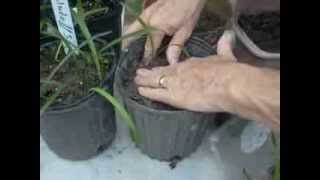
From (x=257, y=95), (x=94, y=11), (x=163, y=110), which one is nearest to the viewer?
(x=257, y=95)

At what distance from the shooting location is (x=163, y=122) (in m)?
0.73

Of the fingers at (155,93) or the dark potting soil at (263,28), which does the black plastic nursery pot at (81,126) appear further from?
the dark potting soil at (263,28)

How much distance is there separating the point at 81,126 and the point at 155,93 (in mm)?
136

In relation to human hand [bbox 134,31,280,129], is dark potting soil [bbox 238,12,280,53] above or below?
below

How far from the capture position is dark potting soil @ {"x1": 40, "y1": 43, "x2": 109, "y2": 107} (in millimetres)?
726

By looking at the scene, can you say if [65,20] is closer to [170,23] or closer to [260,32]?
[170,23]

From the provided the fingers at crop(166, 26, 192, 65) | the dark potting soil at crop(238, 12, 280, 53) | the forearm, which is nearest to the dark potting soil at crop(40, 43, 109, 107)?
the fingers at crop(166, 26, 192, 65)

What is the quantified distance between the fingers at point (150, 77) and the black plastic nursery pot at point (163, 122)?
0.02 m

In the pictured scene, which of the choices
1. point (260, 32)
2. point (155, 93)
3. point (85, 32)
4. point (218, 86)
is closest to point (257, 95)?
point (218, 86)

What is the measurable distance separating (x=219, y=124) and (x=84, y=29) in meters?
0.32

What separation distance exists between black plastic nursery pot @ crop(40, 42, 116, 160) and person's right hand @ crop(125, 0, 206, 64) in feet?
0.25

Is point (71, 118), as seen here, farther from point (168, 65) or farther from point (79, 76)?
point (168, 65)

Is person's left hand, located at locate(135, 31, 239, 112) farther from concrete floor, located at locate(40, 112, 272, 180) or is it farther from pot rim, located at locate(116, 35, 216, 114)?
concrete floor, located at locate(40, 112, 272, 180)

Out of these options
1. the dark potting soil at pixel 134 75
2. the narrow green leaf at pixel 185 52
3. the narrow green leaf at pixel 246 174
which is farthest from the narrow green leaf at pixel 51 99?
the narrow green leaf at pixel 246 174
